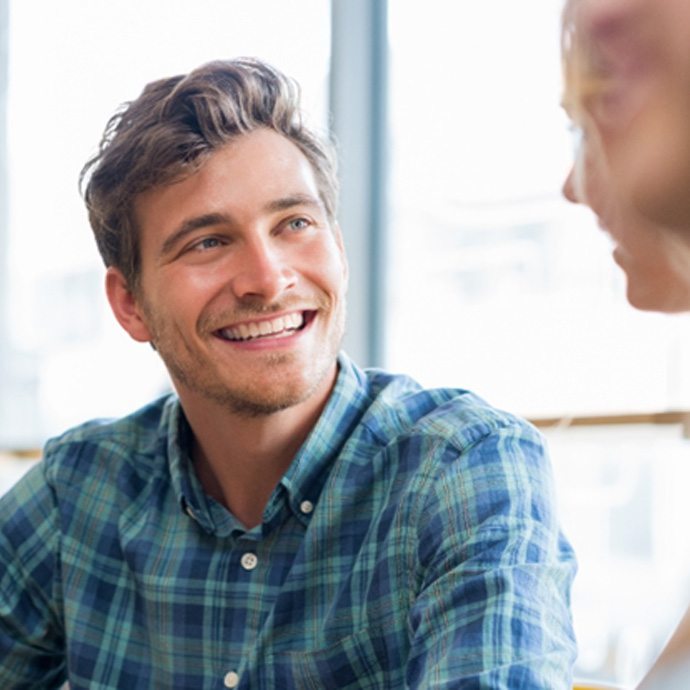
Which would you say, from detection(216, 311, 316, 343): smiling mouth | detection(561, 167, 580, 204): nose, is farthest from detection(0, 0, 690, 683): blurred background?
detection(561, 167, 580, 204): nose

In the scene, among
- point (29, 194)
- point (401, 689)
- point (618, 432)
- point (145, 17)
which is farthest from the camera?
point (29, 194)

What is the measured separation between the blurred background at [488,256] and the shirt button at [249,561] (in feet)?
2.34

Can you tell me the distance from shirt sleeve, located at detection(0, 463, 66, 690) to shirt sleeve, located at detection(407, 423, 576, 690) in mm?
671

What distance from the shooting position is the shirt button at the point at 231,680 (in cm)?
155

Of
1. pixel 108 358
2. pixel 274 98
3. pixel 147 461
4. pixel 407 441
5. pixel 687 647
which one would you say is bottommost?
pixel 108 358

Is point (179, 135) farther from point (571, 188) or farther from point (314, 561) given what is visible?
point (571, 188)

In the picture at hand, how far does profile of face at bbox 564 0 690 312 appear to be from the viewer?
418 millimetres

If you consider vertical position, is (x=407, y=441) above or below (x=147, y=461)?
above

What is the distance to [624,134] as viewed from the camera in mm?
435

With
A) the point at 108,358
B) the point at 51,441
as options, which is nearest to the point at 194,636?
the point at 51,441

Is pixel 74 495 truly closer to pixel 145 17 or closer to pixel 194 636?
pixel 194 636

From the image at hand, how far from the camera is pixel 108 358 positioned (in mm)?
3643

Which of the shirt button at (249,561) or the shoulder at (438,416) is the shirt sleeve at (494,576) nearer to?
the shoulder at (438,416)

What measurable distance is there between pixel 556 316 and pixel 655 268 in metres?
2.09
